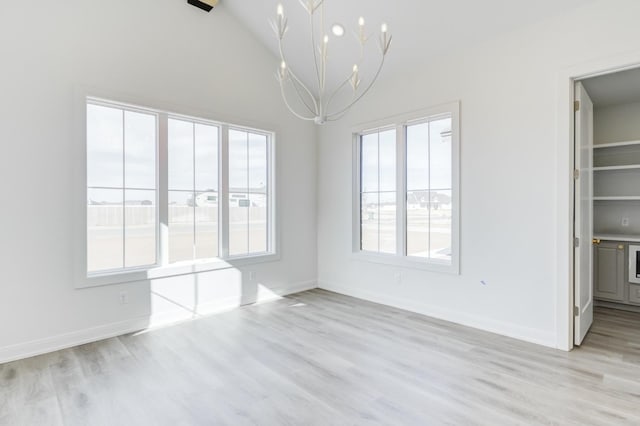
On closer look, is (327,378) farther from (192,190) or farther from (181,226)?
(192,190)

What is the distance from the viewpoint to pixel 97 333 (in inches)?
137

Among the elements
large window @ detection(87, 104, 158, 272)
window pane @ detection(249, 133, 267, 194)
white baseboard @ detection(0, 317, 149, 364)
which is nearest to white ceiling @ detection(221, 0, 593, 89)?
window pane @ detection(249, 133, 267, 194)

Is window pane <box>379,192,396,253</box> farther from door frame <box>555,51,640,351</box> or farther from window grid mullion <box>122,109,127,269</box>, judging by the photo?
window grid mullion <box>122,109,127,269</box>

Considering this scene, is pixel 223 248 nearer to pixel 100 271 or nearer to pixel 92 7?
pixel 100 271

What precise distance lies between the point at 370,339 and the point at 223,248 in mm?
2198

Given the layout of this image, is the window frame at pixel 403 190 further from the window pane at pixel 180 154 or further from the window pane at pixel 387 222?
the window pane at pixel 180 154

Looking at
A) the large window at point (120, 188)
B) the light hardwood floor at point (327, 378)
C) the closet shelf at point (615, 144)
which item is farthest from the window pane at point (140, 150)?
the closet shelf at point (615, 144)

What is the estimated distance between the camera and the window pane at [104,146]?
3529 millimetres

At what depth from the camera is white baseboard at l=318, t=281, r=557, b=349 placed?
3310 mm

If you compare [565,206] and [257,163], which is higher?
[257,163]

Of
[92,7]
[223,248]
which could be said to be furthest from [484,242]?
[92,7]

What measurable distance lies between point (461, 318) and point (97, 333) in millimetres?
3817

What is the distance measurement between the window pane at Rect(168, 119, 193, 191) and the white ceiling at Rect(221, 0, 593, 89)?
1.69 metres

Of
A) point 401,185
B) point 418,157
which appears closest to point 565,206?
point 418,157
